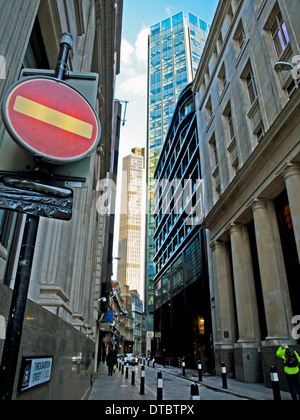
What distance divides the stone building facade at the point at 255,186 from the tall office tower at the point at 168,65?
54.2 metres

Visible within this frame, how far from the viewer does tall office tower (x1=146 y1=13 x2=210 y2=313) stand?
88125 millimetres

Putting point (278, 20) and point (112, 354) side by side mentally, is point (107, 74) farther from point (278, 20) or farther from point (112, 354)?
point (112, 354)

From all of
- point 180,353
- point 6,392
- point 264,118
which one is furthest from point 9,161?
point 180,353

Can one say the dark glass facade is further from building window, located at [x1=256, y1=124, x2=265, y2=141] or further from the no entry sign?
the no entry sign

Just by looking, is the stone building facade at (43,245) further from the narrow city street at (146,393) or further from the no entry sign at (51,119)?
the narrow city street at (146,393)

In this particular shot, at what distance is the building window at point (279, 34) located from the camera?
52.9ft

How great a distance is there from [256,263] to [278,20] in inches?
591

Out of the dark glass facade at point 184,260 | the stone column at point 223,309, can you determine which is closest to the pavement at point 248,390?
the stone column at point 223,309

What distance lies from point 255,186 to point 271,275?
5.10 m

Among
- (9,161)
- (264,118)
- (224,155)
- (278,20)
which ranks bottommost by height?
(9,161)

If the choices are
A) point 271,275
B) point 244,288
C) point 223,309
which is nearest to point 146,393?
point 271,275

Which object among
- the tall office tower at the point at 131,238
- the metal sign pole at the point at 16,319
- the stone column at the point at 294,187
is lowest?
the metal sign pole at the point at 16,319

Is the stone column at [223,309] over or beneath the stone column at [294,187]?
beneath
